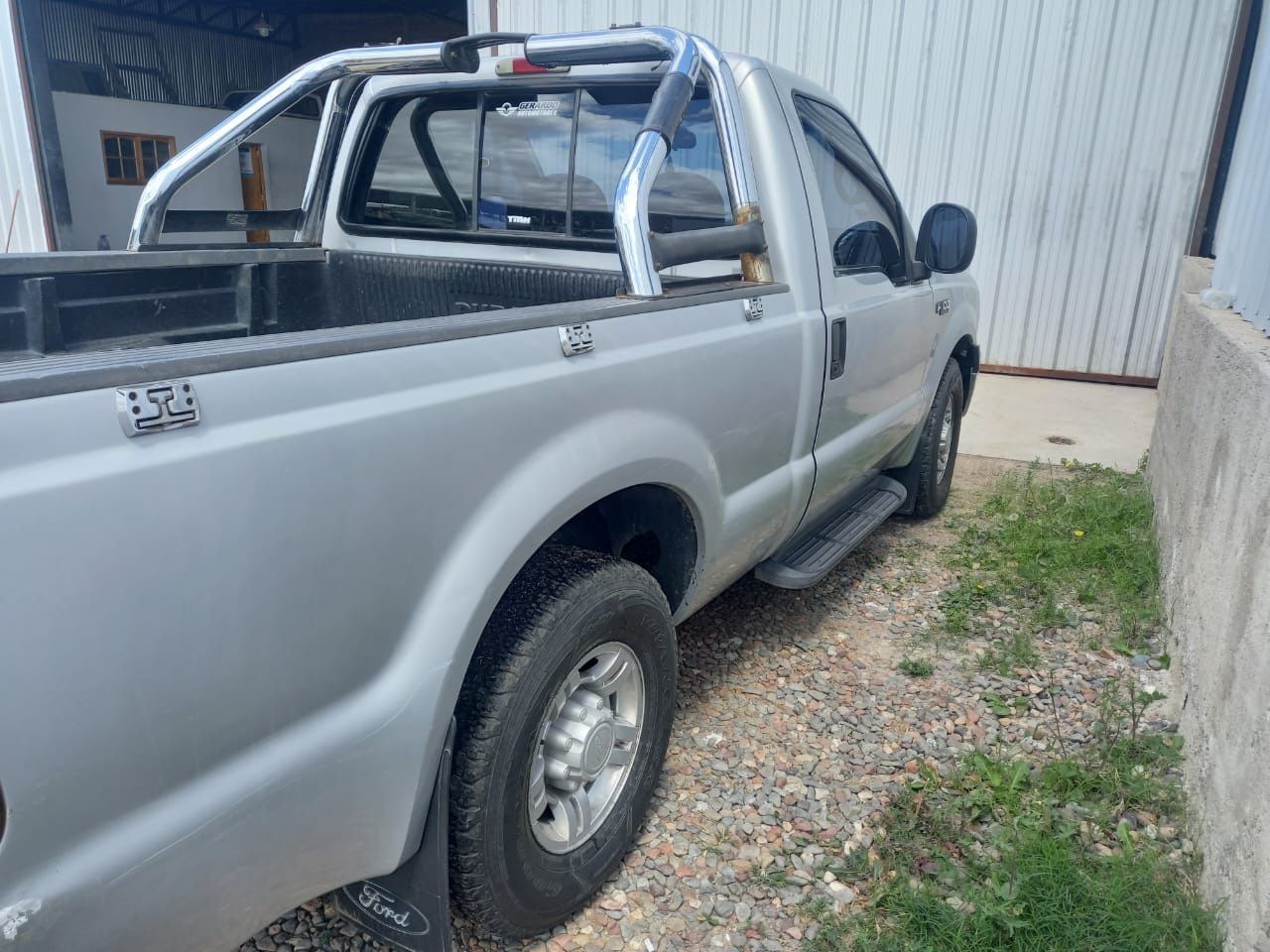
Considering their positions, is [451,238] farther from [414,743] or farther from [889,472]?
[889,472]

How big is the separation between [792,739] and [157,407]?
91.8 inches

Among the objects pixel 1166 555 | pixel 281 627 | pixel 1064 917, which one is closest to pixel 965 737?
pixel 1064 917

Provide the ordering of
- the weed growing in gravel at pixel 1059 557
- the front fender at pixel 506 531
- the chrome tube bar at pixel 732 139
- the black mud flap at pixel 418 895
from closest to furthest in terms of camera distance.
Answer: the front fender at pixel 506 531 < the black mud flap at pixel 418 895 < the chrome tube bar at pixel 732 139 < the weed growing in gravel at pixel 1059 557

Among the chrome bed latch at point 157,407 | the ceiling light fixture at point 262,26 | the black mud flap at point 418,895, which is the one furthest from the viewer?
the ceiling light fixture at point 262,26

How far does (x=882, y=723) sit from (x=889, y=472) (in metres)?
1.91

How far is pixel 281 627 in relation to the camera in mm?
1410

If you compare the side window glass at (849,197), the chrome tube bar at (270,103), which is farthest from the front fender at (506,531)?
the chrome tube bar at (270,103)

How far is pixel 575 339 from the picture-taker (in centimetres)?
196

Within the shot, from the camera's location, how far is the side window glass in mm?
3287

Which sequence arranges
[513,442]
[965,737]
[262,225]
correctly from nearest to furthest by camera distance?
[513,442] → [965,737] → [262,225]

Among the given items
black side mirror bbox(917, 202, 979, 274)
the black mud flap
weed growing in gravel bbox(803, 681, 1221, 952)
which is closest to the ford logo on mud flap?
the black mud flap

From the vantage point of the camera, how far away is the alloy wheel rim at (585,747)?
2154 millimetres

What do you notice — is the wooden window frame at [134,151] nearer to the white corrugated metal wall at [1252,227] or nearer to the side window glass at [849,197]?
the side window glass at [849,197]

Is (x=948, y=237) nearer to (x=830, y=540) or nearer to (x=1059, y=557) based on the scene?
(x=830, y=540)
